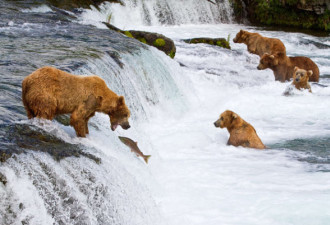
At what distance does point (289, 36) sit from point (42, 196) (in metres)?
17.5

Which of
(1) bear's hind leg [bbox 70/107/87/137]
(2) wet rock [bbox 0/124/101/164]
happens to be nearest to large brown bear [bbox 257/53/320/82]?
(1) bear's hind leg [bbox 70/107/87/137]

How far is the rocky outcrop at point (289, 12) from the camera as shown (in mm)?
22797

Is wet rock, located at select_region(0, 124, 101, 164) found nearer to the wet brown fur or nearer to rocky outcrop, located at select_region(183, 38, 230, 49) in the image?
the wet brown fur

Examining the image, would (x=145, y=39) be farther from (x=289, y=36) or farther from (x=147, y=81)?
(x=289, y=36)

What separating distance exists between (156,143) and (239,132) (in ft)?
4.26

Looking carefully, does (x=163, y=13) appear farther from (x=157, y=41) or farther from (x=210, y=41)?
(x=157, y=41)

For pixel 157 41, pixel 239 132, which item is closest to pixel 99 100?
pixel 239 132

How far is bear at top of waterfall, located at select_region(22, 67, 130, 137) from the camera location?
13.5 ft

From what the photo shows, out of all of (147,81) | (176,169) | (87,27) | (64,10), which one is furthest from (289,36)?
(176,169)

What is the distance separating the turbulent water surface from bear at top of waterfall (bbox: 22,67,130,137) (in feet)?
0.54

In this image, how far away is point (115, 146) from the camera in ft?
17.6

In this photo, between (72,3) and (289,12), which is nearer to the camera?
(72,3)

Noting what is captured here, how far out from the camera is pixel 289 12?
23281 millimetres

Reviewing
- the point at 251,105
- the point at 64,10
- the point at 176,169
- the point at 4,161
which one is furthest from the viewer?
the point at 64,10
